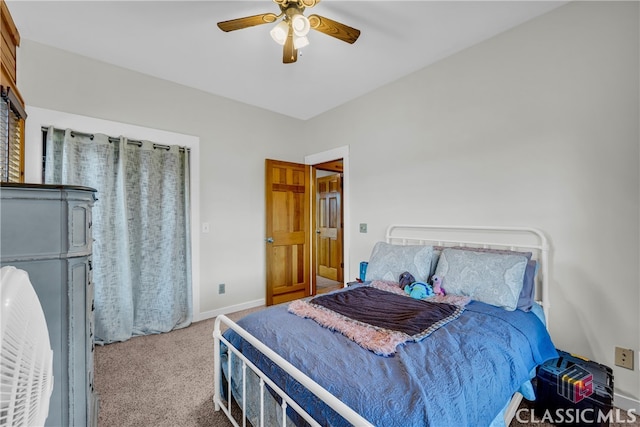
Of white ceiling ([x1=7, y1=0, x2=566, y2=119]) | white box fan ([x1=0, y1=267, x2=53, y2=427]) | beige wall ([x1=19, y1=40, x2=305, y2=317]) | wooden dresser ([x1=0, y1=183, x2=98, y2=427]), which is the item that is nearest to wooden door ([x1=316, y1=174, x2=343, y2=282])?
beige wall ([x1=19, y1=40, x2=305, y2=317])

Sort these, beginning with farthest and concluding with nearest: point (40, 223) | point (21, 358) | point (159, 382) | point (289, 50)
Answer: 1. point (159, 382)
2. point (289, 50)
3. point (40, 223)
4. point (21, 358)

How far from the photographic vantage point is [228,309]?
3.41 metres

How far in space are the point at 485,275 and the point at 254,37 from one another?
2.52 meters

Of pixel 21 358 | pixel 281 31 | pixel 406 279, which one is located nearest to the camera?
pixel 21 358

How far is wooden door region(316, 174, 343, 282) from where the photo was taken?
5.16 metres

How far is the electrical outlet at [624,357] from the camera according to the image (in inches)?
68.7

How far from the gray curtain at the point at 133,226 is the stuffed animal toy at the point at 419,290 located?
2.30m

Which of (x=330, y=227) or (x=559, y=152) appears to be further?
(x=330, y=227)

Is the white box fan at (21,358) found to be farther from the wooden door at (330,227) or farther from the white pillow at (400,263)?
the wooden door at (330,227)

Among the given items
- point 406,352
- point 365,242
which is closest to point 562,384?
point 406,352

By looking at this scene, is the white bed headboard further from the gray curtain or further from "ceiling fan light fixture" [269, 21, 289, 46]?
the gray curtain

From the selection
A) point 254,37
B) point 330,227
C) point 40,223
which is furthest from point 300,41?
point 330,227

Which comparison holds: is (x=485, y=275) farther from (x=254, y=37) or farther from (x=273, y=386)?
(x=254, y=37)

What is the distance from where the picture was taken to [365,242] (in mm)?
3330
